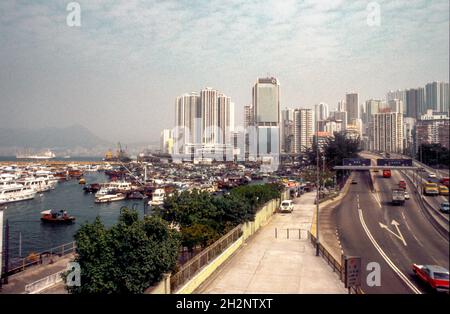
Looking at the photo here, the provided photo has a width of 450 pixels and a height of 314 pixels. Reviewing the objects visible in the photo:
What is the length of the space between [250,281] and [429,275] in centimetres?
320

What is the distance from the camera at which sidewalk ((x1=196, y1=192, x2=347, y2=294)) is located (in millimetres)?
6469

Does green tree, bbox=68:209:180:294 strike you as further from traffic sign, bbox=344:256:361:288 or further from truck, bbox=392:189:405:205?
truck, bbox=392:189:405:205

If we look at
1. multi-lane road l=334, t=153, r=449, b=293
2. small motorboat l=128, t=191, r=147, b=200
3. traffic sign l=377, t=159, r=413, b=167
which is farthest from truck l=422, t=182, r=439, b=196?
small motorboat l=128, t=191, r=147, b=200

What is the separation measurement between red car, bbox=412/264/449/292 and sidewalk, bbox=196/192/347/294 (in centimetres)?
144

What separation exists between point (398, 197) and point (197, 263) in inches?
305

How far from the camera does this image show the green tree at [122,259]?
5.65 meters

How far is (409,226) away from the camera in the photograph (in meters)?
8.09

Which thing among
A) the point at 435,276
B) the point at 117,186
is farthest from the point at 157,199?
the point at 435,276

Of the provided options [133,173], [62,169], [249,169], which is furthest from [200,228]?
[249,169]

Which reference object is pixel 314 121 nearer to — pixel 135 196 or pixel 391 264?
pixel 135 196

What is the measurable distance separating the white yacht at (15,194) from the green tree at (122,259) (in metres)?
19.9

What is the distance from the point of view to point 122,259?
5828mm

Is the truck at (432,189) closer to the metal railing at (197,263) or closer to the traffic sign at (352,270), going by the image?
the traffic sign at (352,270)
